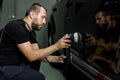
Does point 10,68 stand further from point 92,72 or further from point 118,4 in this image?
point 118,4

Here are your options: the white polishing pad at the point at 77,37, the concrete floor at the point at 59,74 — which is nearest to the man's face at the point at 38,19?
the white polishing pad at the point at 77,37

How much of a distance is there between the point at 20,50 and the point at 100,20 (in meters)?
0.90

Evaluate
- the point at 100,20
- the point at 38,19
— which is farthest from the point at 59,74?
the point at 100,20

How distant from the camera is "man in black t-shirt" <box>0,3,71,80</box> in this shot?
2480 millimetres

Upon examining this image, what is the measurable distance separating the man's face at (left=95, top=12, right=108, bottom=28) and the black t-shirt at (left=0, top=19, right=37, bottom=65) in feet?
2.44

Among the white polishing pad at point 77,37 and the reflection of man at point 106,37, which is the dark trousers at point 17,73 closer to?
the white polishing pad at point 77,37

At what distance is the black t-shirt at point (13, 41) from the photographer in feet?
8.39

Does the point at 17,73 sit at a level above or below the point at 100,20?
below

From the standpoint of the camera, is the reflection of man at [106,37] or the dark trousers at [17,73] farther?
the dark trousers at [17,73]

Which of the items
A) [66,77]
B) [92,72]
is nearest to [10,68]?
[92,72]

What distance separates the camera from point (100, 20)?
7.04ft

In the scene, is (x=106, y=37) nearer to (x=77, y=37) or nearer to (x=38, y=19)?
(x=77, y=37)

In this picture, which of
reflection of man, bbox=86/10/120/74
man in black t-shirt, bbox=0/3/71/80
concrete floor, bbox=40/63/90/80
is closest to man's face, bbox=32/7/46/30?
man in black t-shirt, bbox=0/3/71/80

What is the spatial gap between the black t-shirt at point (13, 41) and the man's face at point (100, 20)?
2.44 feet
